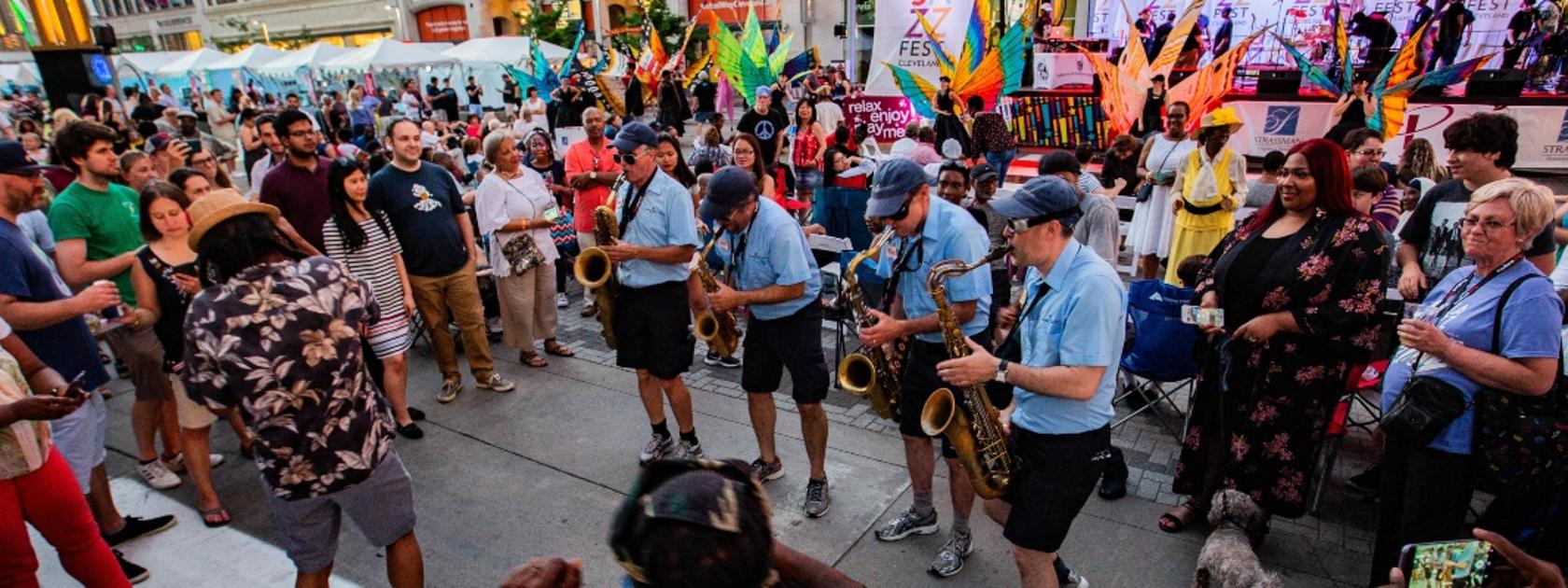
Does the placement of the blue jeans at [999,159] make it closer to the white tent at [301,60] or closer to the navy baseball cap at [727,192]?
the navy baseball cap at [727,192]

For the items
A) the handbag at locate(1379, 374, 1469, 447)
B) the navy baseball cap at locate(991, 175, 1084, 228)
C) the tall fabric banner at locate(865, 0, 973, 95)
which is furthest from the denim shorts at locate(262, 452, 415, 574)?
the tall fabric banner at locate(865, 0, 973, 95)

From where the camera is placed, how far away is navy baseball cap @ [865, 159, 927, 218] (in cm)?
336

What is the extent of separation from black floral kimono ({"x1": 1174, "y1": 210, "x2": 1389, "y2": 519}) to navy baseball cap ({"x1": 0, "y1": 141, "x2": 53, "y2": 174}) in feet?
18.1

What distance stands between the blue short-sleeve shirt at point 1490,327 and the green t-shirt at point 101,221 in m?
6.18

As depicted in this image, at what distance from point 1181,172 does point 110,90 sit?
19.0 m

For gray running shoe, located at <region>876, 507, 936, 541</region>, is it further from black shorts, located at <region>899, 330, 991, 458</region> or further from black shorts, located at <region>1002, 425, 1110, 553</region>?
black shorts, located at <region>1002, 425, 1110, 553</region>

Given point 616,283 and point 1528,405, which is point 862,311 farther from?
point 1528,405

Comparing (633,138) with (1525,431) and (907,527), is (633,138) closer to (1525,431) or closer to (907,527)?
(907,527)

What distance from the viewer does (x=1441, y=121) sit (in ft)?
39.8

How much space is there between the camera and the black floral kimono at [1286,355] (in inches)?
128

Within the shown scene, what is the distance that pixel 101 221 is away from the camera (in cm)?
443

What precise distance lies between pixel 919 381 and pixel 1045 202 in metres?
1.22

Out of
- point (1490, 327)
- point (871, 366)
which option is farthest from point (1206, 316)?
point (871, 366)

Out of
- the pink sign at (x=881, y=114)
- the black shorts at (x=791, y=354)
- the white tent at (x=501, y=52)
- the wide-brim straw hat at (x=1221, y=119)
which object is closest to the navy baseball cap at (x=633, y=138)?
the black shorts at (x=791, y=354)
